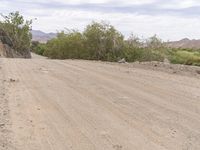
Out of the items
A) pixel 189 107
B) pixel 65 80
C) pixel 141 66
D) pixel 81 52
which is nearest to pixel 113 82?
pixel 65 80

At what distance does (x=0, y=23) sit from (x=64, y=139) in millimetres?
59206

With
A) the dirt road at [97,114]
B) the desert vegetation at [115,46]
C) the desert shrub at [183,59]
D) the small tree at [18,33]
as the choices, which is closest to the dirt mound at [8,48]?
the small tree at [18,33]

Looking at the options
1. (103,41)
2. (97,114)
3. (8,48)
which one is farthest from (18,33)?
(97,114)

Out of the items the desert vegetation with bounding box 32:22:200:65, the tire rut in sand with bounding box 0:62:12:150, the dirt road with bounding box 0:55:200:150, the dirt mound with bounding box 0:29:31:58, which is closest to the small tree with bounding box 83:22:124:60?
the desert vegetation with bounding box 32:22:200:65

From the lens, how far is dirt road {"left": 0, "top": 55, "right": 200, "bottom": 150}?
952 cm

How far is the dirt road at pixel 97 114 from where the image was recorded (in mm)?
9516

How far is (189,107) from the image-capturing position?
1391cm

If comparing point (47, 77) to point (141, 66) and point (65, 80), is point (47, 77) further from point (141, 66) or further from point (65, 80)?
point (141, 66)

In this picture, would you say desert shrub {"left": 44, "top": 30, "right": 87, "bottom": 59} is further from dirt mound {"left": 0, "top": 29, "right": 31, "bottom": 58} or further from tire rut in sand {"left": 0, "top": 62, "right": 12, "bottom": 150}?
tire rut in sand {"left": 0, "top": 62, "right": 12, "bottom": 150}

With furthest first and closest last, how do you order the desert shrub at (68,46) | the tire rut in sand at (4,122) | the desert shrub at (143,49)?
the desert shrub at (68,46) → the desert shrub at (143,49) → the tire rut in sand at (4,122)

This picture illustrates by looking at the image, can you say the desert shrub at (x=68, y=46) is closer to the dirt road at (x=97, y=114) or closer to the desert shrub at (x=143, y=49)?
the desert shrub at (x=143, y=49)

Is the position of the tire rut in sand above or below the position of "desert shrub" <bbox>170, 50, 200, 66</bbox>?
above

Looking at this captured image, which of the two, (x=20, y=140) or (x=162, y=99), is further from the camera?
(x=162, y=99)

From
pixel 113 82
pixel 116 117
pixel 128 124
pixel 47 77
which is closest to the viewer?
pixel 128 124
